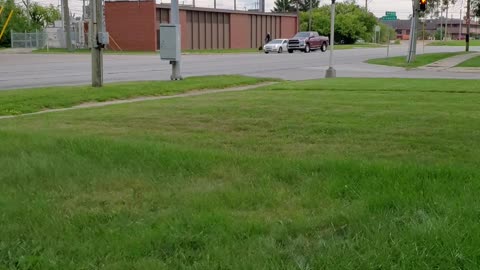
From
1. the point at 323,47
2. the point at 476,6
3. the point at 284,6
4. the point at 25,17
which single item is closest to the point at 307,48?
the point at 323,47

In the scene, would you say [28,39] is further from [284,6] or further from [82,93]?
[284,6]

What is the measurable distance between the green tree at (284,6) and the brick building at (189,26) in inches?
1872

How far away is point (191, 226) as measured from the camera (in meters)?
4.55

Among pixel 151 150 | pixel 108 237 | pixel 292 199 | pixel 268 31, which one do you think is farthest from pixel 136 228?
pixel 268 31

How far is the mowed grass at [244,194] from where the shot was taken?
159 inches

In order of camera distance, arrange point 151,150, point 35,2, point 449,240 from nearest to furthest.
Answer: point 449,240
point 151,150
point 35,2

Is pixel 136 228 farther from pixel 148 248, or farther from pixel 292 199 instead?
pixel 292 199

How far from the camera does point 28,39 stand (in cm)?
6381

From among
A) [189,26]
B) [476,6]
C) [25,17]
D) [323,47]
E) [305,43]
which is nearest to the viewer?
[476,6]

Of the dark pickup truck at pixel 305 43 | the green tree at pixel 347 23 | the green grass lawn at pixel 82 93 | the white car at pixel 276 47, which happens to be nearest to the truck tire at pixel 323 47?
the dark pickup truck at pixel 305 43

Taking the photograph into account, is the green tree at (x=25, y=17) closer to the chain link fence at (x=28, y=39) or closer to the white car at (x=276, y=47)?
the chain link fence at (x=28, y=39)

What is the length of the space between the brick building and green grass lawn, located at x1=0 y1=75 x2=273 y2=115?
3862 centimetres

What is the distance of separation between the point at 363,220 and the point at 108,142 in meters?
4.10

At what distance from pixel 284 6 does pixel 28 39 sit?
224 ft
